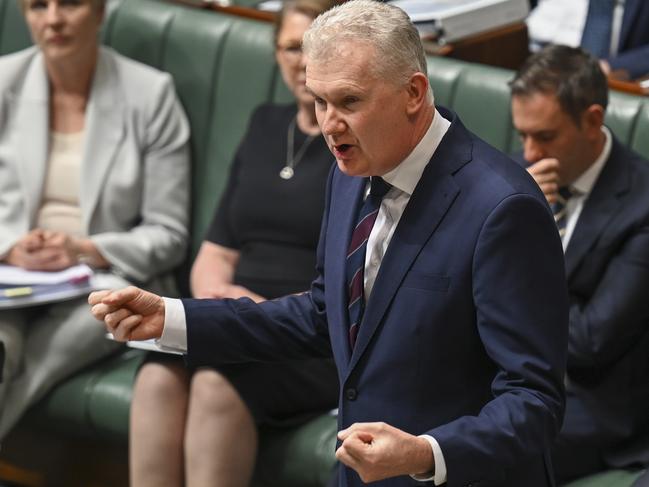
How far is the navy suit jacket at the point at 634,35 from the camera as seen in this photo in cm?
318

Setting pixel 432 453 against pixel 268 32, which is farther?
pixel 268 32

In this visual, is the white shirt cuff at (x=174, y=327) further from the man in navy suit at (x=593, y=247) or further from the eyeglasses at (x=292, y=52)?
the eyeglasses at (x=292, y=52)

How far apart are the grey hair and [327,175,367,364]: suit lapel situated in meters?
0.25

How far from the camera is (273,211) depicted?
108 inches

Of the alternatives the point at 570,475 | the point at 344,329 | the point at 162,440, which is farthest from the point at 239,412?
the point at 344,329

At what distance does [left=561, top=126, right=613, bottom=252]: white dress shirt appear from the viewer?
233cm

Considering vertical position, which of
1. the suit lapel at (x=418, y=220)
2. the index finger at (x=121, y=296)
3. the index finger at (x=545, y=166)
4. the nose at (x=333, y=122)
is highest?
the nose at (x=333, y=122)

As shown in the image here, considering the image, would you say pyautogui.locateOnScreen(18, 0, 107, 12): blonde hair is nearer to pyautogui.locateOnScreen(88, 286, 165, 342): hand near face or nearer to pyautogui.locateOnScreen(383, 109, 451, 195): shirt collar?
A: pyautogui.locateOnScreen(88, 286, 165, 342): hand near face

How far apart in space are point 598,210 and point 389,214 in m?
0.69

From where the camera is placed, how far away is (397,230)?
166 centimetres

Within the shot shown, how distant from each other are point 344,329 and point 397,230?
0.16 meters

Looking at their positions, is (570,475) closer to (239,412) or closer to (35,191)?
(239,412)

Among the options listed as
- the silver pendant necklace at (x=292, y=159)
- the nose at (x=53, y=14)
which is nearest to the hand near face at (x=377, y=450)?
the silver pendant necklace at (x=292, y=159)

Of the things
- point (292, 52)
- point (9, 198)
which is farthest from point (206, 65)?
point (9, 198)
